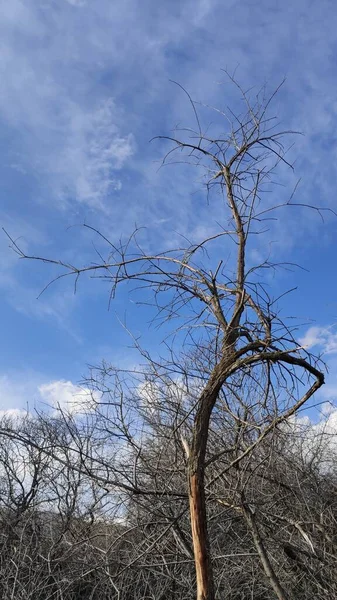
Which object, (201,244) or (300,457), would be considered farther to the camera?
(300,457)

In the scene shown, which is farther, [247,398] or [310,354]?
[247,398]

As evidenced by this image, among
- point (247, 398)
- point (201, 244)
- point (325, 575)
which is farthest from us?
point (247, 398)

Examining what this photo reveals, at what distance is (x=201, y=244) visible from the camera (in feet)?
12.5

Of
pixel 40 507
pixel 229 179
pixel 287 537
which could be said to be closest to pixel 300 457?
pixel 287 537

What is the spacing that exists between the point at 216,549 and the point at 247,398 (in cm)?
214

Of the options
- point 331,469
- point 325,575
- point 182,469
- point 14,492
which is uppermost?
point 14,492

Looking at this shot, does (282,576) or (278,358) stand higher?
(278,358)

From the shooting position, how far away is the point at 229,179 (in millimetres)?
3904

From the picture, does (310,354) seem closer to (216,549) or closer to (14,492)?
(216,549)

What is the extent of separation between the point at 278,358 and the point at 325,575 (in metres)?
3.16

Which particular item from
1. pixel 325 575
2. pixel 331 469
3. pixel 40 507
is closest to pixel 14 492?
pixel 40 507

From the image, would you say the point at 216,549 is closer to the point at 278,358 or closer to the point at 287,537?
the point at 287,537

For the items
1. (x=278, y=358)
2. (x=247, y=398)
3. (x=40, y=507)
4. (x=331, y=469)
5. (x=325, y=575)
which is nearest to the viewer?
(x=278, y=358)

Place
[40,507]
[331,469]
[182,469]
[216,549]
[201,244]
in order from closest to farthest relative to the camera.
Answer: [201,244]
[182,469]
[216,549]
[331,469]
[40,507]
